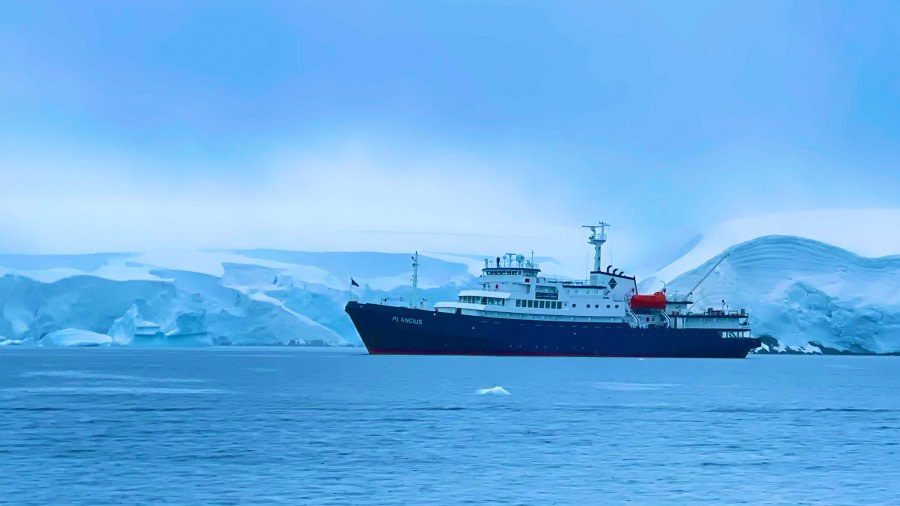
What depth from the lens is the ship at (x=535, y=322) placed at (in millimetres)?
79625

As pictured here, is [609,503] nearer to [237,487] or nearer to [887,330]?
[237,487]

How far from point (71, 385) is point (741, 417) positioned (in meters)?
28.7

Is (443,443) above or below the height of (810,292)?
below

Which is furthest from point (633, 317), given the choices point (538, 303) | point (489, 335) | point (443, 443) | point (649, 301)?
point (443, 443)

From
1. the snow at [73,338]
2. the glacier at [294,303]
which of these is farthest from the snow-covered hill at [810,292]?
the snow at [73,338]

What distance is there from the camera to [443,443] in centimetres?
2923

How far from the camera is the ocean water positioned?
22.3 metres

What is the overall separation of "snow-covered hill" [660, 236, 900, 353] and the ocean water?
4712cm

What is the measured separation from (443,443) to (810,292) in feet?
247

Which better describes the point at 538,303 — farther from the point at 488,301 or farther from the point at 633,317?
the point at 633,317

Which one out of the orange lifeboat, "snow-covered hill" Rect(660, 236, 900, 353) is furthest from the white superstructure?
"snow-covered hill" Rect(660, 236, 900, 353)

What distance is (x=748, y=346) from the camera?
9069 centimetres

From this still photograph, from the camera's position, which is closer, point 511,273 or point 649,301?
point 511,273

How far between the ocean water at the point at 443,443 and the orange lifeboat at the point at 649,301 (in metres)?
31.6
